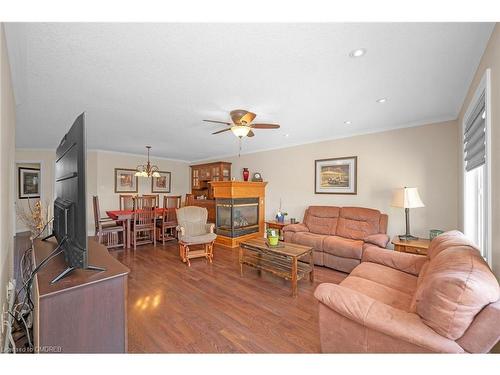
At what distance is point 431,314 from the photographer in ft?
3.72

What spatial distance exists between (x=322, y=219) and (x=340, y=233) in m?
0.44

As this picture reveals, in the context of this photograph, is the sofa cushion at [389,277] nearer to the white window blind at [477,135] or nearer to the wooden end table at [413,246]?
the wooden end table at [413,246]

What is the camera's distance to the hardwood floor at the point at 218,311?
171 cm

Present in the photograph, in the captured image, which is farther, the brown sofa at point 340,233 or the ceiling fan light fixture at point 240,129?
the brown sofa at point 340,233

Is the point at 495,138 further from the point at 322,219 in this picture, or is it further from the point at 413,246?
the point at 322,219

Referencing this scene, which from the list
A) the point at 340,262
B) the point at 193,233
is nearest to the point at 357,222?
the point at 340,262

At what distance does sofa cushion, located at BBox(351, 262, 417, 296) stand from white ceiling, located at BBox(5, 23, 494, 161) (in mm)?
1858

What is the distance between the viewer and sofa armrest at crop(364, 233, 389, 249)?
122 inches

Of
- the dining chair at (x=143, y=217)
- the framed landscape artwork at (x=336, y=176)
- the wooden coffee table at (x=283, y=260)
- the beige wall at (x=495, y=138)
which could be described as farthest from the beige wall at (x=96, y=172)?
the beige wall at (x=495, y=138)

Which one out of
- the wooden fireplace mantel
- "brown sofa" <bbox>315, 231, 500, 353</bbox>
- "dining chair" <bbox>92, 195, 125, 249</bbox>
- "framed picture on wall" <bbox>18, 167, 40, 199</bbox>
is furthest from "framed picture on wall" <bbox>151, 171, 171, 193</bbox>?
"brown sofa" <bbox>315, 231, 500, 353</bbox>
